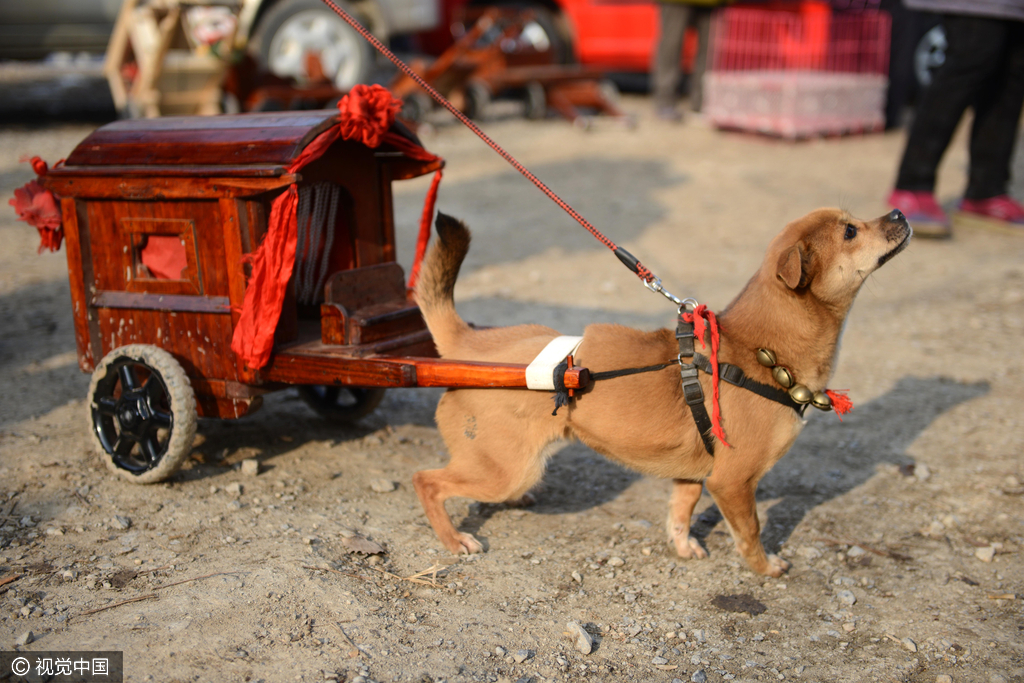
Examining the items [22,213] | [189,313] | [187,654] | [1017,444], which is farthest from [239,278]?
[1017,444]

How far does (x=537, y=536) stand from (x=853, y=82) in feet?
31.4

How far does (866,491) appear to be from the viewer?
4074mm

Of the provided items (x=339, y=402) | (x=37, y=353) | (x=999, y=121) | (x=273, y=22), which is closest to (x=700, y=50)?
(x=999, y=121)

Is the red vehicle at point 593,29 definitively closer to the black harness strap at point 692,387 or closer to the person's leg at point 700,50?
the person's leg at point 700,50

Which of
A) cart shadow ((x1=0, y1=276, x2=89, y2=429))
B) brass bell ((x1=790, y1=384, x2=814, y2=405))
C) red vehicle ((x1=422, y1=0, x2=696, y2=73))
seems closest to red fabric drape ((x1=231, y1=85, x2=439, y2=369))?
cart shadow ((x1=0, y1=276, x2=89, y2=429))

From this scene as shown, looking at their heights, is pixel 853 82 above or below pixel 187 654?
above

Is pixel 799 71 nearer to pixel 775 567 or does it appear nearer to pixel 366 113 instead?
pixel 366 113

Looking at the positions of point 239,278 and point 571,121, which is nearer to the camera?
point 239,278

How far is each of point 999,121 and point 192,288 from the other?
682 centimetres

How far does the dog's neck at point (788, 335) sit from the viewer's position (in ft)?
10.5

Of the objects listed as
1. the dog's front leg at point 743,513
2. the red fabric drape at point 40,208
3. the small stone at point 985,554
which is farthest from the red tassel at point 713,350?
the red fabric drape at point 40,208

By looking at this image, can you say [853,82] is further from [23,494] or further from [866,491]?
[23,494]

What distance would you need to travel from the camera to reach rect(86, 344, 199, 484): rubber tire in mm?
3473

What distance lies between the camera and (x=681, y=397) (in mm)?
3158
